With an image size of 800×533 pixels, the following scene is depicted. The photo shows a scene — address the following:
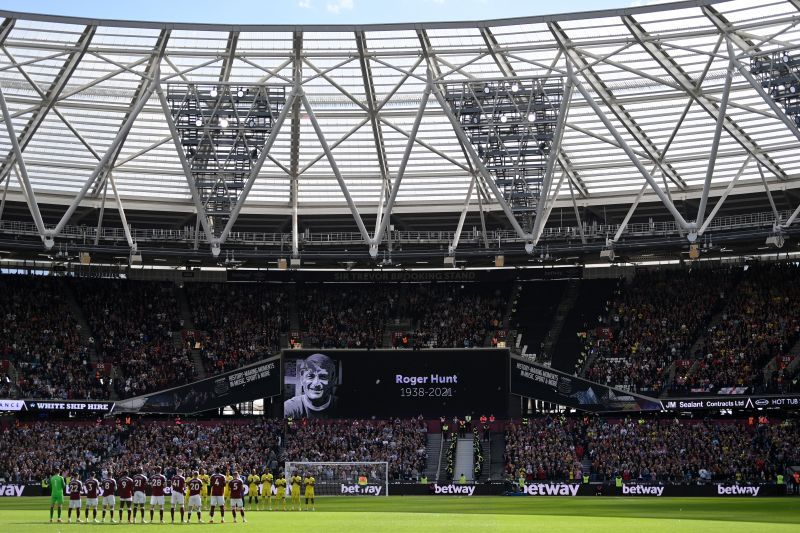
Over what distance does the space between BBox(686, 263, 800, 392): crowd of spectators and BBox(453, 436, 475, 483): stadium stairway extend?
43.1 ft

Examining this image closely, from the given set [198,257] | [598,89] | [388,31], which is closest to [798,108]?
[598,89]

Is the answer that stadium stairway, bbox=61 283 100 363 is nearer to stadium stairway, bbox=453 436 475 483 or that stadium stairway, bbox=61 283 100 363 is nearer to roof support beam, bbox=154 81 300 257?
roof support beam, bbox=154 81 300 257

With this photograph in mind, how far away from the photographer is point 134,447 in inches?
2594

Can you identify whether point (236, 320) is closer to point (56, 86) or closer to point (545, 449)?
point (545, 449)

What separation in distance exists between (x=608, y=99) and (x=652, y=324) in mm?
18416

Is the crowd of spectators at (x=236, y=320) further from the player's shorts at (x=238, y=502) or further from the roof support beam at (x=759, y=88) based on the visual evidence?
the roof support beam at (x=759, y=88)

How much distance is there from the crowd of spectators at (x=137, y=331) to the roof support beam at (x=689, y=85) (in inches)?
1349

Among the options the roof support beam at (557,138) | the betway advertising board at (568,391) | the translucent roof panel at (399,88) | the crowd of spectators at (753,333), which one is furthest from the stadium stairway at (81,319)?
the crowd of spectators at (753,333)

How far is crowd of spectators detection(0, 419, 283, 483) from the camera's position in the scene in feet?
209

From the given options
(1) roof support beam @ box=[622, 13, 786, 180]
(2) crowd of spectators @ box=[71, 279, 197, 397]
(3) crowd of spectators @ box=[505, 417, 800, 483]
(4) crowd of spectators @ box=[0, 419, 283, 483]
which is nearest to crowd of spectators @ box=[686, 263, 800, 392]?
(3) crowd of spectators @ box=[505, 417, 800, 483]

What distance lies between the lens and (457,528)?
31000 mm

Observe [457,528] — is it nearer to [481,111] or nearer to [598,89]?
[481,111]

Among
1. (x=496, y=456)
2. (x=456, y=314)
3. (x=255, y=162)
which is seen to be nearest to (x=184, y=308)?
(x=456, y=314)

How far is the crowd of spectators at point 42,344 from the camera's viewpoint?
6762cm
